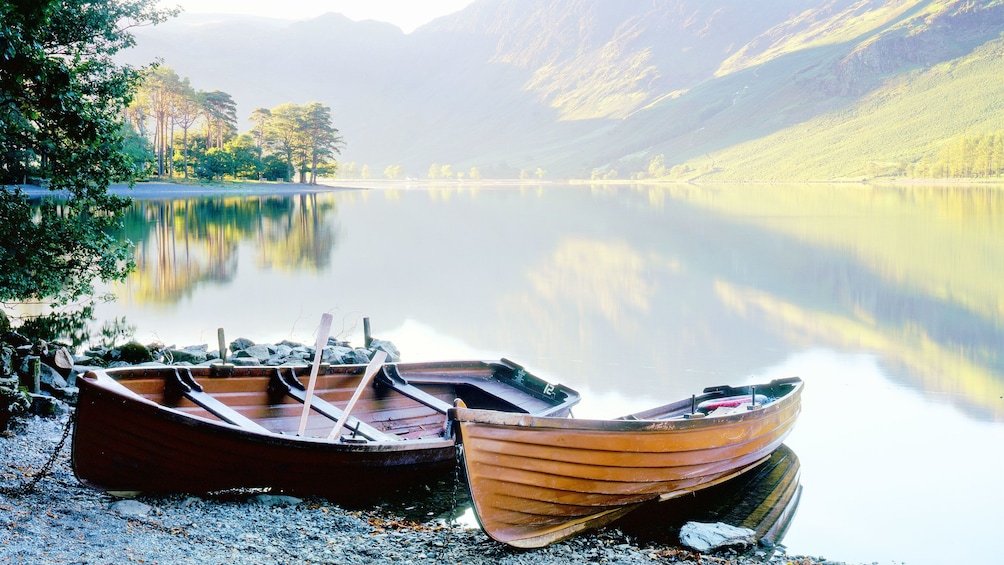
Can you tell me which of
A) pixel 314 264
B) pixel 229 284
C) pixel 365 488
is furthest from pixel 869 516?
pixel 314 264

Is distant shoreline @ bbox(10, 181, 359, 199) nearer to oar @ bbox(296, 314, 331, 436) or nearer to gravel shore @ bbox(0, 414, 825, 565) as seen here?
oar @ bbox(296, 314, 331, 436)

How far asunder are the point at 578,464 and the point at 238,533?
3538 millimetres

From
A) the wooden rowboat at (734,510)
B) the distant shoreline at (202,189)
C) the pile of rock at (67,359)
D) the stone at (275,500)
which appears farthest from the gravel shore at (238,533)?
the distant shoreline at (202,189)

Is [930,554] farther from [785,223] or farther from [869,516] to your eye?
[785,223]

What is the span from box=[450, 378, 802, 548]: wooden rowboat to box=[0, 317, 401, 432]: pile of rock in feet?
16.8

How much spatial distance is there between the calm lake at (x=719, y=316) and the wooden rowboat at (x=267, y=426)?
4275 mm

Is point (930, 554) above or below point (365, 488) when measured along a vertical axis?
below

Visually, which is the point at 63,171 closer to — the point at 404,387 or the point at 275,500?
the point at 404,387

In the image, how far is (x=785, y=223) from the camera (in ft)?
213

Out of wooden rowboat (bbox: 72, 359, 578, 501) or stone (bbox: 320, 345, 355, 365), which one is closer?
wooden rowboat (bbox: 72, 359, 578, 501)

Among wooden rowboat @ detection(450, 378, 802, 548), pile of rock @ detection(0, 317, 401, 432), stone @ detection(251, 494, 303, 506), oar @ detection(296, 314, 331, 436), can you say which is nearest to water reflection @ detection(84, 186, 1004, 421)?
pile of rock @ detection(0, 317, 401, 432)

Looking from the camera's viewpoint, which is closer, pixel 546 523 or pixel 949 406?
pixel 546 523

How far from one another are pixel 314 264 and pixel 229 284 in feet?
24.6

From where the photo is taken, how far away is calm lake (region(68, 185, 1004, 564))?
12164 mm
